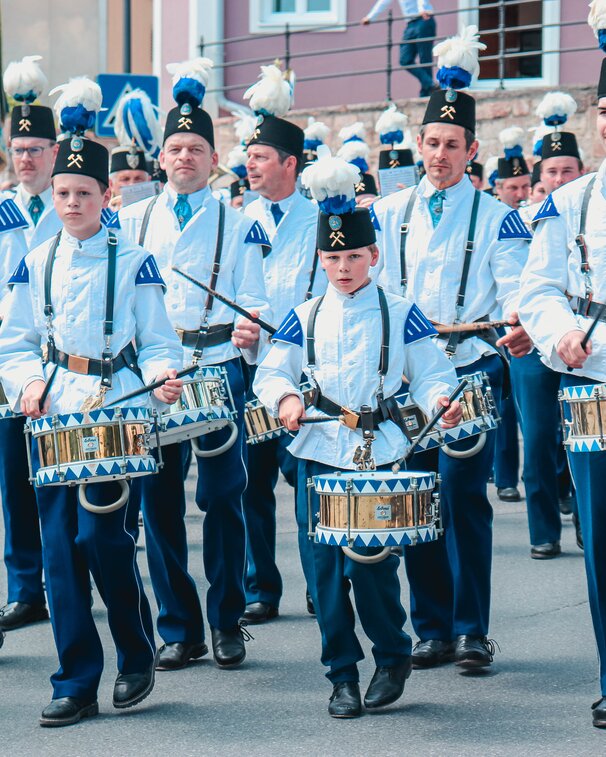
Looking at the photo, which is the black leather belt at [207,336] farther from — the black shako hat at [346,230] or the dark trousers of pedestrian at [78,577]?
the dark trousers of pedestrian at [78,577]

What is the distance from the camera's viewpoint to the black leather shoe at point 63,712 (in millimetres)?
5887

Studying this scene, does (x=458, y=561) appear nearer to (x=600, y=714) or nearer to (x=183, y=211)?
(x=600, y=714)

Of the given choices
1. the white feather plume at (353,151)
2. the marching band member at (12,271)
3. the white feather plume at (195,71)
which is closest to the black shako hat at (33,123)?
the marching band member at (12,271)

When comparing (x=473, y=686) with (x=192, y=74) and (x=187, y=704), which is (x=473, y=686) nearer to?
(x=187, y=704)

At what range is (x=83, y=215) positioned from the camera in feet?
20.2

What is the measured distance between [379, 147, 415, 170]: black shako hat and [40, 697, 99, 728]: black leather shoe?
631 cm

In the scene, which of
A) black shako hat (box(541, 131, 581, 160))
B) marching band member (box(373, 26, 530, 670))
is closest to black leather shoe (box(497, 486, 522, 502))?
black shako hat (box(541, 131, 581, 160))

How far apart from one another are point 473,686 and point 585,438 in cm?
135

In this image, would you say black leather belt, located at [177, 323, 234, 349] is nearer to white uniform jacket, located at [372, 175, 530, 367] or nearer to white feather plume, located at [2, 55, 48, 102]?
white uniform jacket, located at [372, 175, 530, 367]

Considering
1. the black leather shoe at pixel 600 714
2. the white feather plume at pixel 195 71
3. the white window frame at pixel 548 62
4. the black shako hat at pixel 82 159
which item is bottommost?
the black leather shoe at pixel 600 714

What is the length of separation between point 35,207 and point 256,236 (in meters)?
1.22

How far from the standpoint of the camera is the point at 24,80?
8039 millimetres

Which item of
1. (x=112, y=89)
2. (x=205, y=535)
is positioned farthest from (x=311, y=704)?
(x=112, y=89)

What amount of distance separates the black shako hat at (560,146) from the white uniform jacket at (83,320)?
15.3ft
